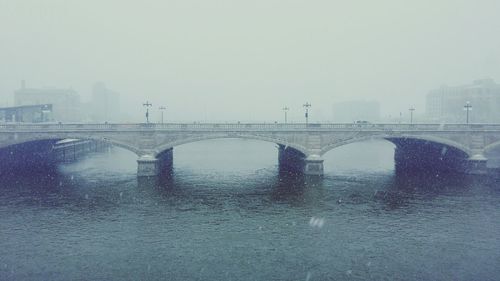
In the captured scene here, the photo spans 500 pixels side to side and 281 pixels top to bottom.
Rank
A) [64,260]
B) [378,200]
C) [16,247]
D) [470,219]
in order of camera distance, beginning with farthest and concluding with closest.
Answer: [378,200], [470,219], [16,247], [64,260]

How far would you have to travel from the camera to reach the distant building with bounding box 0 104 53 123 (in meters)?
85.8

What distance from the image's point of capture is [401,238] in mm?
31109

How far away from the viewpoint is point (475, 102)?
15688 cm

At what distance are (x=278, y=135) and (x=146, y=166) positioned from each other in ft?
68.5

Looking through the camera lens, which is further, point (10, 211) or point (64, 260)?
point (10, 211)

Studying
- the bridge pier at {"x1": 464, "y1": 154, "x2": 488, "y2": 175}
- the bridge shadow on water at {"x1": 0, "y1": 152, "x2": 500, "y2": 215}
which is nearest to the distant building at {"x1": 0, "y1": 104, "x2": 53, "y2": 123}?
the bridge shadow on water at {"x1": 0, "y1": 152, "x2": 500, "y2": 215}

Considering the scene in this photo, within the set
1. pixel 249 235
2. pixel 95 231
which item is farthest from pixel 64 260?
pixel 249 235

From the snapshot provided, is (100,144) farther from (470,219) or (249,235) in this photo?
(470,219)

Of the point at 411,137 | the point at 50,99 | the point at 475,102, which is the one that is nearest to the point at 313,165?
the point at 411,137

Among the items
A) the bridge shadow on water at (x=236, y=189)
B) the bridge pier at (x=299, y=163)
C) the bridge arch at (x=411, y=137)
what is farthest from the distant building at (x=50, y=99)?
the bridge arch at (x=411, y=137)

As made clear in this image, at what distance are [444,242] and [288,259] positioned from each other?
1368 centimetres

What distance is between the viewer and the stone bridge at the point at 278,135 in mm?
55250

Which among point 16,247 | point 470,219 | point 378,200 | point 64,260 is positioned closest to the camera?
point 64,260

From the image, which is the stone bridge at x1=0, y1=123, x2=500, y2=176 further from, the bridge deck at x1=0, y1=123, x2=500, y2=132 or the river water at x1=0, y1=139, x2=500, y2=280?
the river water at x1=0, y1=139, x2=500, y2=280
